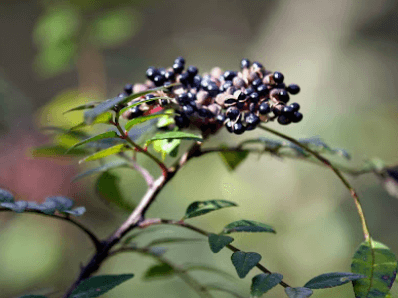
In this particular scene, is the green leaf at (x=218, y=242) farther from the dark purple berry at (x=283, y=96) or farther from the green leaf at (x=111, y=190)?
the green leaf at (x=111, y=190)

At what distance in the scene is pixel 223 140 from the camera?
11.1ft

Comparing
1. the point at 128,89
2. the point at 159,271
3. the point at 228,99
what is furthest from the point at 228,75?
the point at 159,271

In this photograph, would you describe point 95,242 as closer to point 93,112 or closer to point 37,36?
point 93,112

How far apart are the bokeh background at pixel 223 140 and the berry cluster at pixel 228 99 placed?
41cm

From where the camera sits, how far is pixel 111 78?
4305mm

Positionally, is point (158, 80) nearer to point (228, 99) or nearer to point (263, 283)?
point (228, 99)

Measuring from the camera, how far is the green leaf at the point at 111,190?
118 cm

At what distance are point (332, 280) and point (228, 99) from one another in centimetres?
39

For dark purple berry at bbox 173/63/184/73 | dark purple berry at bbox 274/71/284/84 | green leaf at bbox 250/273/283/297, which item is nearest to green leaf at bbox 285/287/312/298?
green leaf at bbox 250/273/283/297

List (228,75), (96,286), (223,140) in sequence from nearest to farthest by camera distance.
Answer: (96,286), (228,75), (223,140)

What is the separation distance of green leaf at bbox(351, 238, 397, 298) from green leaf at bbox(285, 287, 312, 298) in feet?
Result: 0.36

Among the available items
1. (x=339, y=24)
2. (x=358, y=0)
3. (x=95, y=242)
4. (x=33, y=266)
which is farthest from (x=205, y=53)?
(x=95, y=242)

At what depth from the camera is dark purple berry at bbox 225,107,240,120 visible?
82 centimetres

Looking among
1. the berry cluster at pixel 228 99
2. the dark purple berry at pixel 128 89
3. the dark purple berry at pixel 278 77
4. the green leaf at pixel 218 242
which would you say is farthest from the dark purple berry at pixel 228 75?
the green leaf at pixel 218 242
